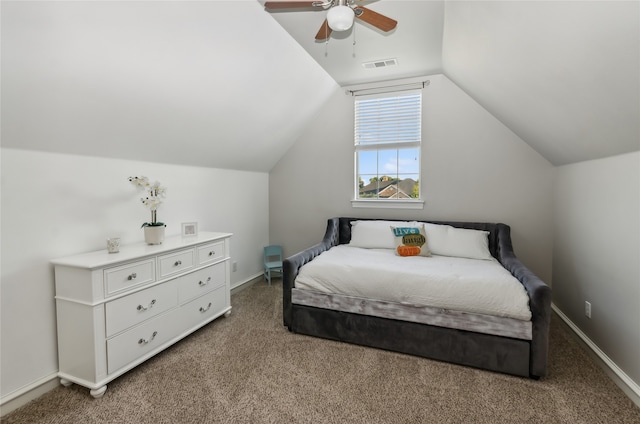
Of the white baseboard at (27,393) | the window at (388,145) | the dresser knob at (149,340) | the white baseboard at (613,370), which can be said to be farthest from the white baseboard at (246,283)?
the white baseboard at (613,370)

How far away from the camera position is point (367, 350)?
248 cm

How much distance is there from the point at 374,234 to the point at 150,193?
2.29 meters

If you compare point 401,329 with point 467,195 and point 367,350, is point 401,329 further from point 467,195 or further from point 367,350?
point 467,195

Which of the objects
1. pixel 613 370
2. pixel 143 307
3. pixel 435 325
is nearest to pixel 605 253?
pixel 613 370

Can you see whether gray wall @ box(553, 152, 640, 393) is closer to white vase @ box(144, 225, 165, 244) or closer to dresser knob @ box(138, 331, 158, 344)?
dresser knob @ box(138, 331, 158, 344)

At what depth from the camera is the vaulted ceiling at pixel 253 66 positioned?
1.49m

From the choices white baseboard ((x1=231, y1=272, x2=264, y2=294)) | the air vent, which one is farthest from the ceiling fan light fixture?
white baseboard ((x1=231, y1=272, x2=264, y2=294))

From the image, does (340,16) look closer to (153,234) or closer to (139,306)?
(153,234)

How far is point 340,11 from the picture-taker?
166 centimetres

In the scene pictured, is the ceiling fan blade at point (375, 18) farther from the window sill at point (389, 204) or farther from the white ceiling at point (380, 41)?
the window sill at point (389, 204)

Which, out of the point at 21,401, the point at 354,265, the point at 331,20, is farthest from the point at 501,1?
the point at 21,401

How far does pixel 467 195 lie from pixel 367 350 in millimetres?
2179

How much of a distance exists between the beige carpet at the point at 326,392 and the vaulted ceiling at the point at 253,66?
1536 mm

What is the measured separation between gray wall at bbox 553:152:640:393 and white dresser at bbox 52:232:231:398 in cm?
306
